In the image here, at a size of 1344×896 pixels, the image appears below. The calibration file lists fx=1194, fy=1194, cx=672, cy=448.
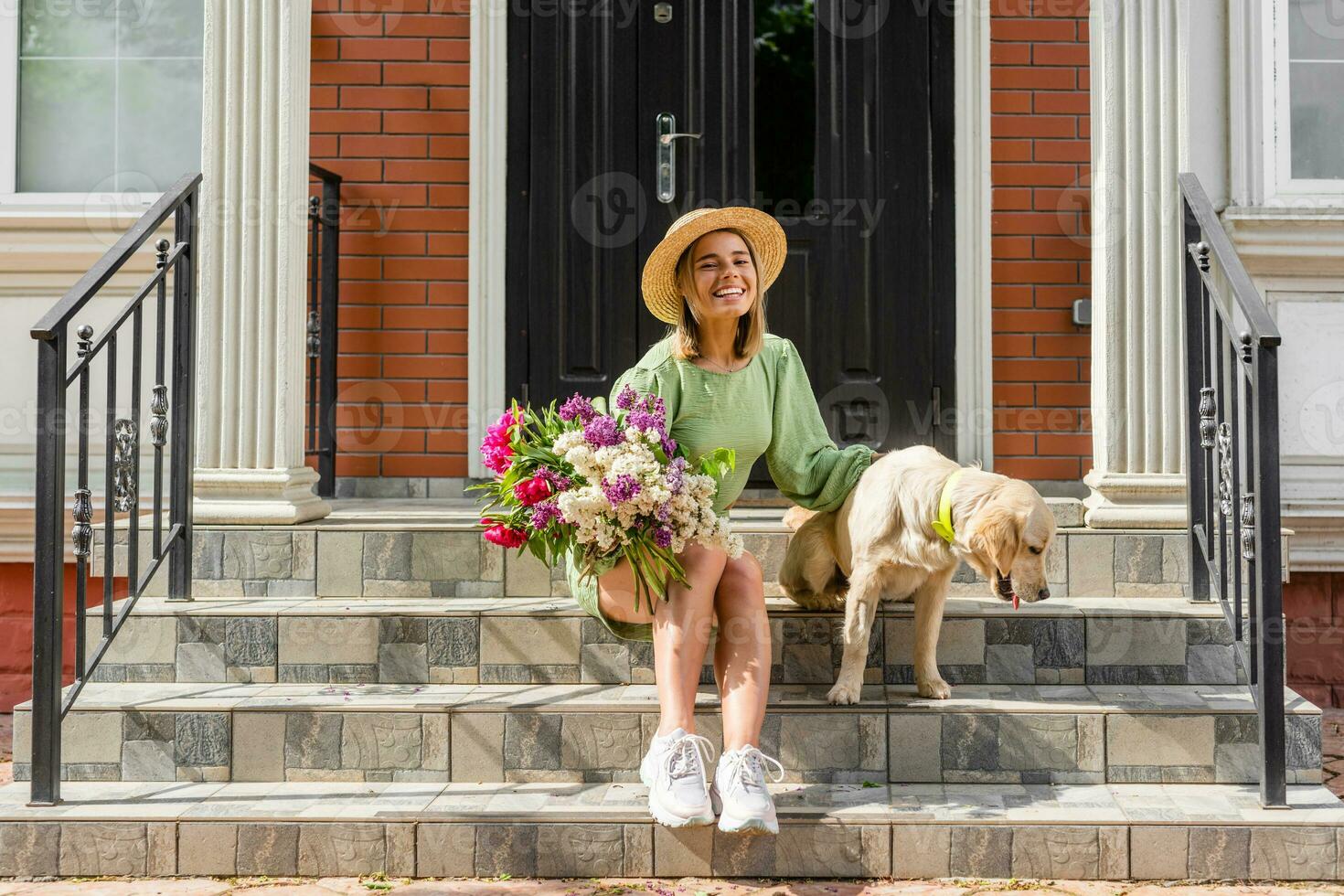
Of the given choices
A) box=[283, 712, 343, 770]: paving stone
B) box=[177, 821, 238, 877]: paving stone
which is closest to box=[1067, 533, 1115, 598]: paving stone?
box=[283, 712, 343, 770]: paving stone

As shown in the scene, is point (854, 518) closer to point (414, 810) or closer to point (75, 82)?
point (414, 810)

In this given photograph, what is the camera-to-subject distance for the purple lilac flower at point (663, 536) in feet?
8.79

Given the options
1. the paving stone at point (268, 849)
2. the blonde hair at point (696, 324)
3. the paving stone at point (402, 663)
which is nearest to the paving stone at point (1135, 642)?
the blonde hair at point (696, 324)

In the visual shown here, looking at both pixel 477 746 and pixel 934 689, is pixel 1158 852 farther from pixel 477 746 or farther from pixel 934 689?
pixel 477 746

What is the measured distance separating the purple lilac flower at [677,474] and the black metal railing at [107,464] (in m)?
1.40

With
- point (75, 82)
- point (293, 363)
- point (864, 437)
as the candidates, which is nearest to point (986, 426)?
point (864, 437)

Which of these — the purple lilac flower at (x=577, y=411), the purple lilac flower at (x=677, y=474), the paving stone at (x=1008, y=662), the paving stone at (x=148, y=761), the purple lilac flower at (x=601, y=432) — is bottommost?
the paving stone at (x=148, y=761)

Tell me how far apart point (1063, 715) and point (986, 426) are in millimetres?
1813

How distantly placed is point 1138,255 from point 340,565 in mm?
2572

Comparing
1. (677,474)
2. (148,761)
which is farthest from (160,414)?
(677,474)

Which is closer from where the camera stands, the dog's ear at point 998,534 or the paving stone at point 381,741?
the dog's ear at point 998,534

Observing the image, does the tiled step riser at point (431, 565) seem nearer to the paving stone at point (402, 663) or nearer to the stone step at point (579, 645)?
the stone step at point (579, 645)

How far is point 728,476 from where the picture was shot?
3070 mm

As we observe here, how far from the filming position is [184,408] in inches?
136
